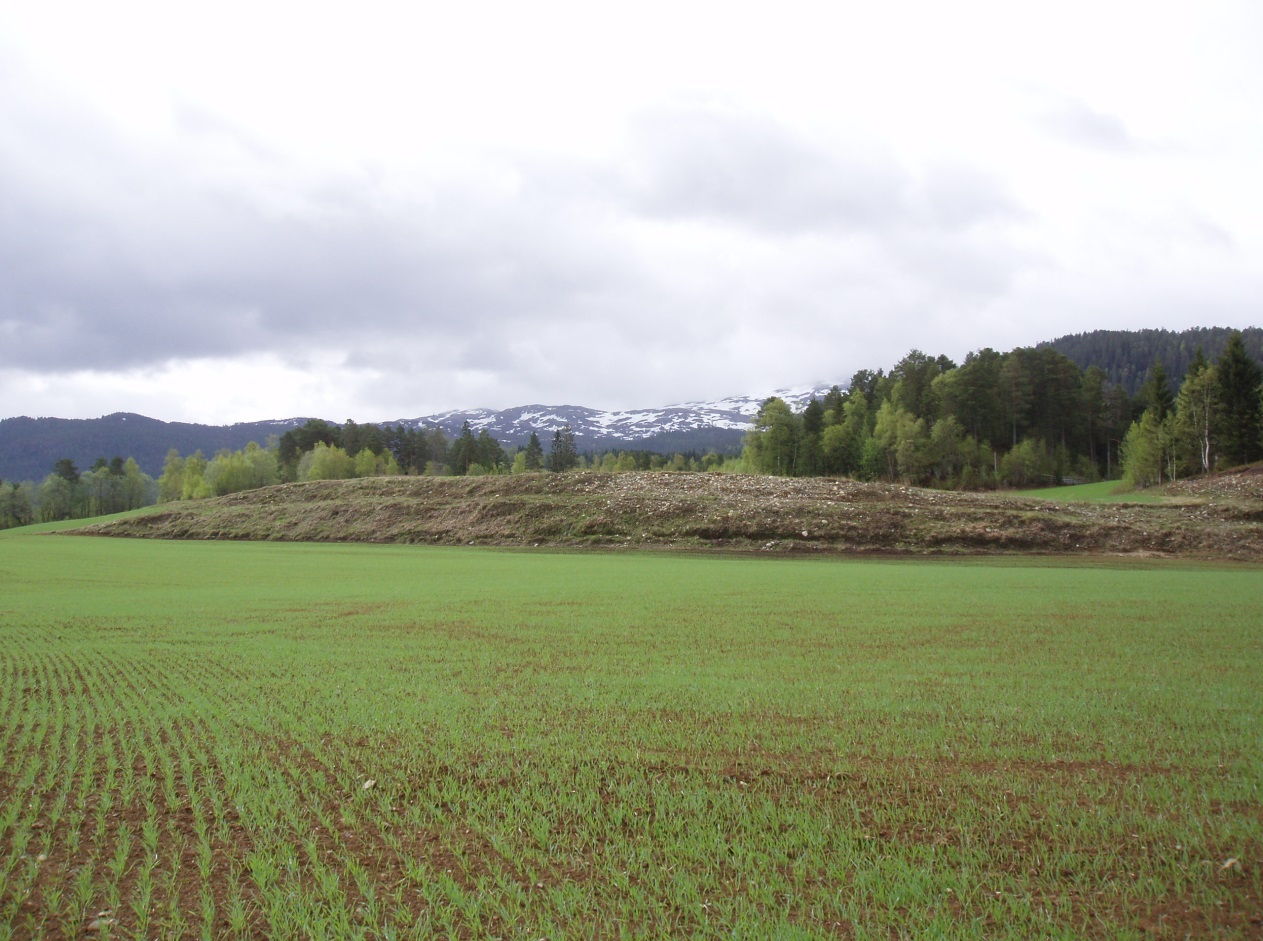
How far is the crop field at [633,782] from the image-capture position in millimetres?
5250

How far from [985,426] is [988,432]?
123 centimetres

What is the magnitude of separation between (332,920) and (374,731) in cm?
402

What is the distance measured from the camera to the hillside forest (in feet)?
240

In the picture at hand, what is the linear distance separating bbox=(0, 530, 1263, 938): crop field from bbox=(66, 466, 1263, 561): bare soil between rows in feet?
108

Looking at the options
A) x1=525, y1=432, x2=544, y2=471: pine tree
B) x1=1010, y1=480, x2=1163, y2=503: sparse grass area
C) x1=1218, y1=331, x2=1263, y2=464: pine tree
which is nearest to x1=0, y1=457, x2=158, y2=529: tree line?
x1=525, y1=432, x2=544, y2=471: pine tree

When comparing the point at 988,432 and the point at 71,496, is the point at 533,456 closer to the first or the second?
the point at 988,432

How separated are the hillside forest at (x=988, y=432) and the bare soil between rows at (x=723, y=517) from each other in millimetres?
10584

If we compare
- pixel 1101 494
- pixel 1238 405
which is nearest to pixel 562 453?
pixel 1101 494

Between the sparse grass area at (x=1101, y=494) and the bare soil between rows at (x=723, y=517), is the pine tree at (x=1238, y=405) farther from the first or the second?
the sparse grass area at (x=1101, y=494)

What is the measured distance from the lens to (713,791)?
7113mm

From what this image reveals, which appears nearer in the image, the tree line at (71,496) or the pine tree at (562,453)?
the pine tree at (562,453)

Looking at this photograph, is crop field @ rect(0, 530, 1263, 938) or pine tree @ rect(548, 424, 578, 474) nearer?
crop field @ rect(0, 530, 1263, 938)

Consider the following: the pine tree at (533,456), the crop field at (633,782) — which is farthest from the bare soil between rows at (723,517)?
the pine tree at (533,456)

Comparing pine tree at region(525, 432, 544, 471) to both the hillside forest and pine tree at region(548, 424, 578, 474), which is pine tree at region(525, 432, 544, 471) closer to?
pine tree at region(548, 424, 578, 474)
